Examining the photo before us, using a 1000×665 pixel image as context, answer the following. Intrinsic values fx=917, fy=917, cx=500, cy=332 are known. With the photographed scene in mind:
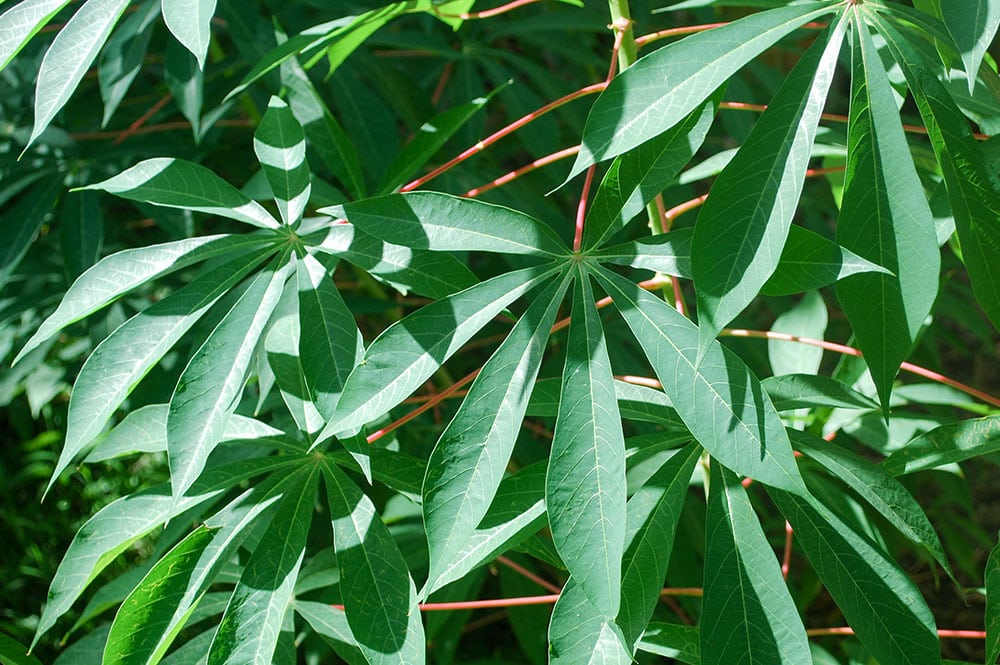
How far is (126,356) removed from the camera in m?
0.63

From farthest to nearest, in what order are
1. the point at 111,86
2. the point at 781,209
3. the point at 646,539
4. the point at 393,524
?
the point at 393,524 < the point at 111,86 < the point at 646,539 < the point at 781,209

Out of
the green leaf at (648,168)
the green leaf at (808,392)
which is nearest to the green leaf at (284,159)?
the green leaf at (648,168)

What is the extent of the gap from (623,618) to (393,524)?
59 cm

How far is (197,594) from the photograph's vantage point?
0.64 meters

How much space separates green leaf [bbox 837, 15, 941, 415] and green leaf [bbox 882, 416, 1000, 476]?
0.16 metres

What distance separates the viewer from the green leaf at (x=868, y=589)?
1.92 ft

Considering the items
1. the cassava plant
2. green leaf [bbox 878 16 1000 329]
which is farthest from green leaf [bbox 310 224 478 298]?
green leaf [bbox 878 16 1000 329]

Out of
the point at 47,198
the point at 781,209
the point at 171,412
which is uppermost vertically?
the point at 47,198

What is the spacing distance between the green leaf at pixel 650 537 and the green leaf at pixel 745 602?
3cm

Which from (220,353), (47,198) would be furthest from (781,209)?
(47,198)

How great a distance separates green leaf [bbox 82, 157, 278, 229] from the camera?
66cm

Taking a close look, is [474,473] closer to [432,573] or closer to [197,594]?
[432,573]

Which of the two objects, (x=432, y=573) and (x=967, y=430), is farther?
(x=967, y=430)

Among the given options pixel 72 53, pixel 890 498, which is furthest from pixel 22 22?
pixel 890 498
